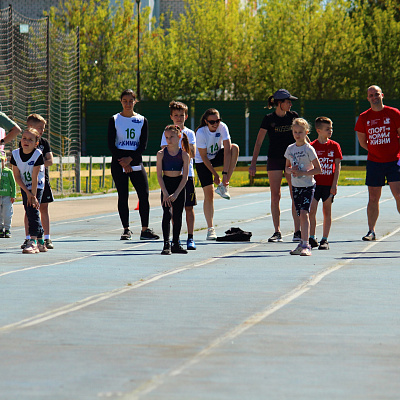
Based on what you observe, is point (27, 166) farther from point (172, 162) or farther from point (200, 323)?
point (200, 323)

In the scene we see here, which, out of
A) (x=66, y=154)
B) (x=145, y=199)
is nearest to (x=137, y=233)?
(x=145, y=199)

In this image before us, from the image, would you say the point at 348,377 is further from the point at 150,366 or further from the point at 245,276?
the point at 245,276

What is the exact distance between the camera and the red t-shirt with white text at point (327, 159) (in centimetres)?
1266

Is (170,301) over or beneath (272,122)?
beneath

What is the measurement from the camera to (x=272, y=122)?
1351cm

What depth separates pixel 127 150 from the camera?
1391 cm

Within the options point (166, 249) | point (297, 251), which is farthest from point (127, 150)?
point (297, 251)

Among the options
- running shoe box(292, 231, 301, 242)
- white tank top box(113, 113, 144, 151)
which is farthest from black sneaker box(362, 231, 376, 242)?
white tank top box(113, 113, 144, 151)

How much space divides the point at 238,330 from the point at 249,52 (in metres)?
55.5

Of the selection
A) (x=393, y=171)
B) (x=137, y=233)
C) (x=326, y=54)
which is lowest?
(x=137, y=233)

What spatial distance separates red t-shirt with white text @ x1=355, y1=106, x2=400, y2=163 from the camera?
13.2 metres

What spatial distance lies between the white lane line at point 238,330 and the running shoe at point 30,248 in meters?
3.42

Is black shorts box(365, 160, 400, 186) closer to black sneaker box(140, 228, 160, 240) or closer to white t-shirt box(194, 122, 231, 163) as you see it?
white t-shirt box(194, 122, 231, 163)

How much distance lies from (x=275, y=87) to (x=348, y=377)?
55.3 m
